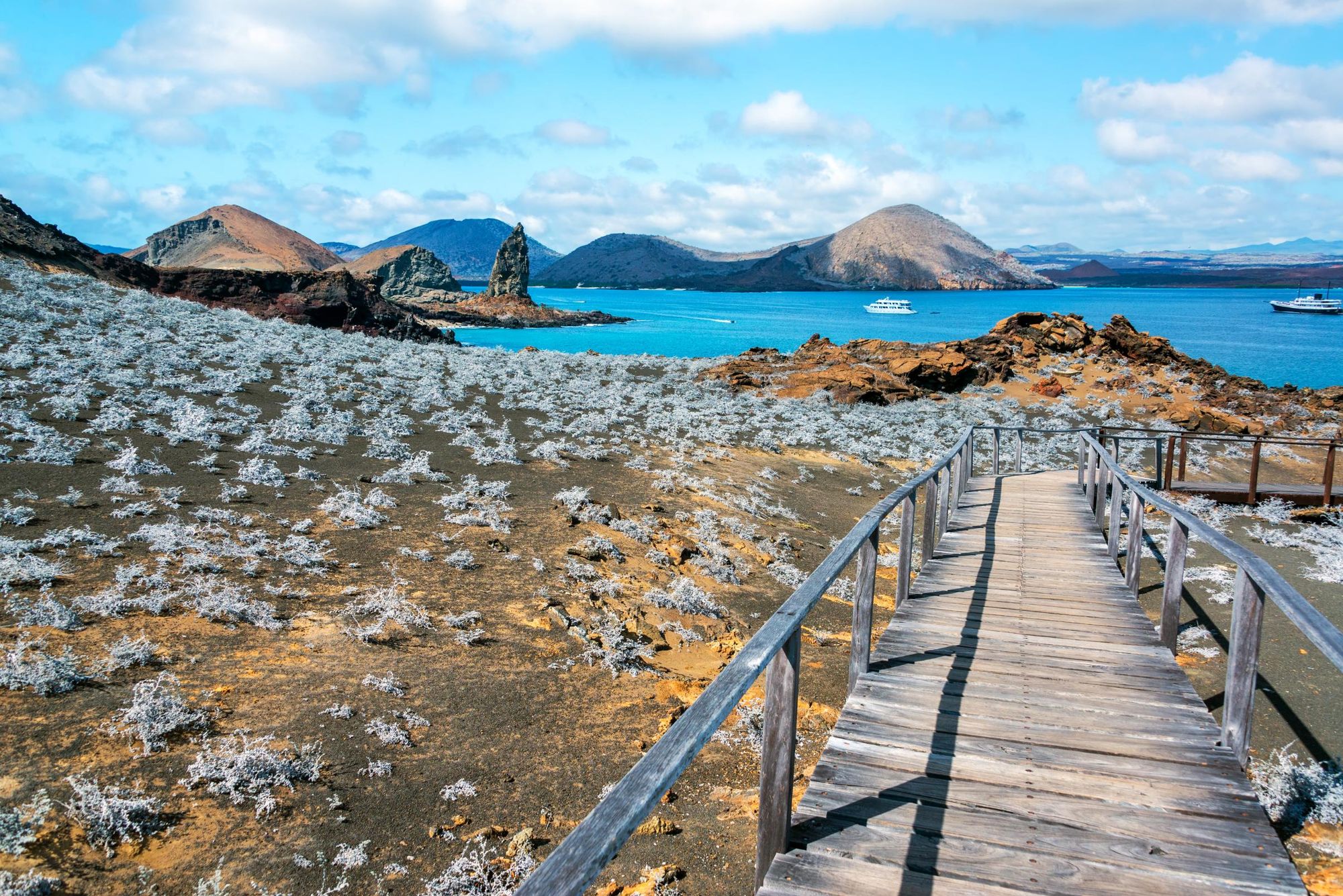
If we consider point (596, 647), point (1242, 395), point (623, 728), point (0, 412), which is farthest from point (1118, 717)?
point (1242, 395)

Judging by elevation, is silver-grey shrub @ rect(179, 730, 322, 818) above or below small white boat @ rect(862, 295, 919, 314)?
below

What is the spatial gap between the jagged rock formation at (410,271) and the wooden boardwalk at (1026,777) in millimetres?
175571

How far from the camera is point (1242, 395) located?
3117cm

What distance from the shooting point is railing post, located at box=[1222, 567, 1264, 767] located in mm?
4359

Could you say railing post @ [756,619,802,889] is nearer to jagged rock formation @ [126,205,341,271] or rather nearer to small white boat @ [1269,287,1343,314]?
jagged rock formation @ [126,205,341,271]

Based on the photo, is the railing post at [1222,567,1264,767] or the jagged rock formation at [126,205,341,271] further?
the jagged rock formation at [126,205,341,271]

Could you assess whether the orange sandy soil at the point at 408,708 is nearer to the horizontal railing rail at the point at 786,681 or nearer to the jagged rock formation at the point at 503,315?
the horizontal railing rail at the point at 786,681

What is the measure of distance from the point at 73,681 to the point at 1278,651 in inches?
470

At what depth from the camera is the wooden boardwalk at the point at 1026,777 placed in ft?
11.1

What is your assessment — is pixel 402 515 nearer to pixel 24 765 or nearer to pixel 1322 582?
pixel 24 765

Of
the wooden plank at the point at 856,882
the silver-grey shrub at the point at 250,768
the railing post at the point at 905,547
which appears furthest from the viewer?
the railing post at the point at 905,547

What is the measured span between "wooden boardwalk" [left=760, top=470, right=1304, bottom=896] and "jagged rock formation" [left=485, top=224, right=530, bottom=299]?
6007 inches

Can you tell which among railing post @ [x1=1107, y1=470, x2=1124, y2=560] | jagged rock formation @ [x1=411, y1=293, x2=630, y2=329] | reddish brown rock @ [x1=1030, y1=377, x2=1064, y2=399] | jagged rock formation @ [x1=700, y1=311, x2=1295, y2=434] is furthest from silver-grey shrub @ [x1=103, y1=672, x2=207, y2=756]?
jagged rock formation @ [x1=411, y1=293, x2=630, y2=329]

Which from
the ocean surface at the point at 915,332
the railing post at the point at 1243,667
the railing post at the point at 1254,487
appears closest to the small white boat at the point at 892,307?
the ocean surface at the point at 915,332
